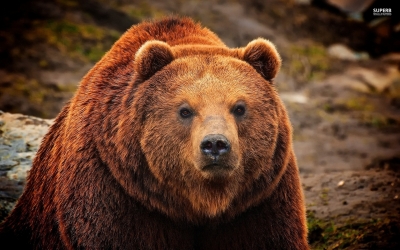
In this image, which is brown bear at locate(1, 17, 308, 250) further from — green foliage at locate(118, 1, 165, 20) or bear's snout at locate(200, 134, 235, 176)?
green foliage at locate(118, 1, 165, 20)

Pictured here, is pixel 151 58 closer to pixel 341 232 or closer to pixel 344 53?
pixel 341 232

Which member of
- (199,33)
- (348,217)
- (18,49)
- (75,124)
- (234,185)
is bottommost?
(348,217)

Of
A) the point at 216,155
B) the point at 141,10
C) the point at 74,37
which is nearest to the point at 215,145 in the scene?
the point at 216,155

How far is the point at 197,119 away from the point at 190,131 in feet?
0.35

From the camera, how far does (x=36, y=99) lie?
12102mm

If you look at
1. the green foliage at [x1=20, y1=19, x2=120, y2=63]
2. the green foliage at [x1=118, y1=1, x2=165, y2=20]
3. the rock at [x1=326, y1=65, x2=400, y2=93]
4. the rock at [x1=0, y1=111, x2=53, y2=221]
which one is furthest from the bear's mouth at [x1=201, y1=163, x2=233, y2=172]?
the green foliage at [x1=118, y1=1, x2=165, y2=20]

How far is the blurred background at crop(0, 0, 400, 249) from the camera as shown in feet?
26.6

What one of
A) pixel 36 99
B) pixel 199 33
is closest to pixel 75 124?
pixel 199 33

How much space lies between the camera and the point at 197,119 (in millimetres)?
4824

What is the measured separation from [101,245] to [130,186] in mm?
506

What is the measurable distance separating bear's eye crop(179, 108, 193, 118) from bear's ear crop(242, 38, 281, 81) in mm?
714

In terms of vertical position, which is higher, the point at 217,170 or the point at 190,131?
the point at 190,131

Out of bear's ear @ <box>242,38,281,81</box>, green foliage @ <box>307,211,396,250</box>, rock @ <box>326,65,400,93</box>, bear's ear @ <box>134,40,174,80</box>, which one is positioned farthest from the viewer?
rock @ <box>326,65,400,93</box>

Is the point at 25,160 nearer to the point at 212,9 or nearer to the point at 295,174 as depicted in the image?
the point at 295,174
